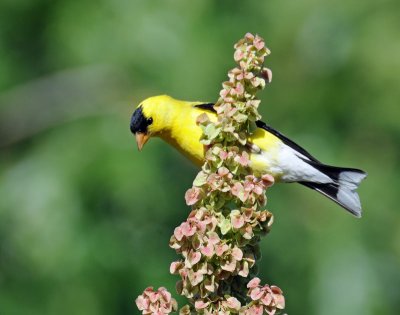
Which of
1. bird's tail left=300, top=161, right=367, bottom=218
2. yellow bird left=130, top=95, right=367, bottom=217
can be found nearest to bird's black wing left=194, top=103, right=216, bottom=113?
yellow bird left=130, top=95, right=367, bottom=217

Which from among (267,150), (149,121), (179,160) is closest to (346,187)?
(267,150)

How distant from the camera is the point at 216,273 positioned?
8.23ft

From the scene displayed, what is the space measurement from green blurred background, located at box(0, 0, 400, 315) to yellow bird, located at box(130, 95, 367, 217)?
1.30 metres

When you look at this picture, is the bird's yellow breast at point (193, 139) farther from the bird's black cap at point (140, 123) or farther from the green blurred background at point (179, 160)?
the green blurred background at point (179, 160)

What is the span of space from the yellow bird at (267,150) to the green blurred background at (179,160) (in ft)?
4.25

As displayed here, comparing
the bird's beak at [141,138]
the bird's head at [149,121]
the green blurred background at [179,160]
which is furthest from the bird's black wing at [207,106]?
the green blurred background at [179,160]

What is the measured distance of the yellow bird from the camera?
3.77 metres

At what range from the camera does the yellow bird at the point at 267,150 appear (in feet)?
12.4

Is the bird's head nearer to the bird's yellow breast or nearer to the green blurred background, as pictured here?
the bird's yellow breast

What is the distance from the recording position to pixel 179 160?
5.79 metres

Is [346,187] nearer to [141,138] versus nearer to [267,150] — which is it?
[267,150]

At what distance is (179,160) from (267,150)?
7.00 ft

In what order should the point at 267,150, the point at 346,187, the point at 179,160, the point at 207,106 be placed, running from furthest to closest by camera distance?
1. the point at 179,160
2. the point at 207,106
3. the point at 346,187
4. the point at 267,150

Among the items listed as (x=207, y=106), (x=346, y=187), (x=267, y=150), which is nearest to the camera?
(x=267, y=150)
